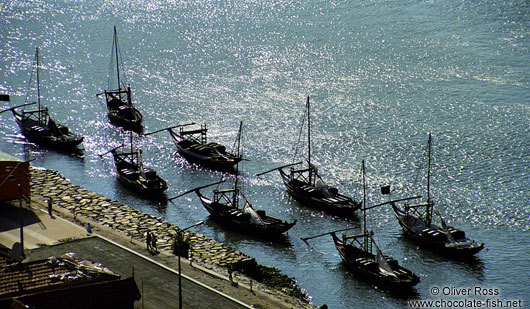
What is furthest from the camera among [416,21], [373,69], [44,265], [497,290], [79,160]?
[416,21]

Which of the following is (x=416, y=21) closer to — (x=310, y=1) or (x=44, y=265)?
(x=310, y=1)

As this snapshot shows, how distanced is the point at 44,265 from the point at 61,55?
109m

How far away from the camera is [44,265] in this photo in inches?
2151

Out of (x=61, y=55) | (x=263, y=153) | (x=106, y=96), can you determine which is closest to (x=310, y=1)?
(x=61, y=55)

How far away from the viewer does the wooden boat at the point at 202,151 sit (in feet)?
331

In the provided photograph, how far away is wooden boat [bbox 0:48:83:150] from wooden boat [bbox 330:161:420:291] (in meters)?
48.1

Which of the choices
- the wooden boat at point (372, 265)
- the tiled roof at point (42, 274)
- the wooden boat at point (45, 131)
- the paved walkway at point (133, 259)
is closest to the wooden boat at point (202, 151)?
the wooden boat at point (45, 131)

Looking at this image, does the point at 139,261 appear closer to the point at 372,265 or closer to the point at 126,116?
the point at 372,265

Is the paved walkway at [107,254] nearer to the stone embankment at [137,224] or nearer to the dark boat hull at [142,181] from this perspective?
the stone embankment at [137,224]

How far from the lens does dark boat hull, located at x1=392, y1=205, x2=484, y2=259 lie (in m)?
76.2

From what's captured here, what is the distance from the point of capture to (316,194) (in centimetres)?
8919

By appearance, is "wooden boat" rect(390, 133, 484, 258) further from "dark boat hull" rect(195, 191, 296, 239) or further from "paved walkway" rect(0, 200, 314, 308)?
"paved walkway" rect(0, 200, 314, 308)

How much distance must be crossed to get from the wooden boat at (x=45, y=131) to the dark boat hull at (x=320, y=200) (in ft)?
114

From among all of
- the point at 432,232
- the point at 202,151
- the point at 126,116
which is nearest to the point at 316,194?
the point at 432,232
